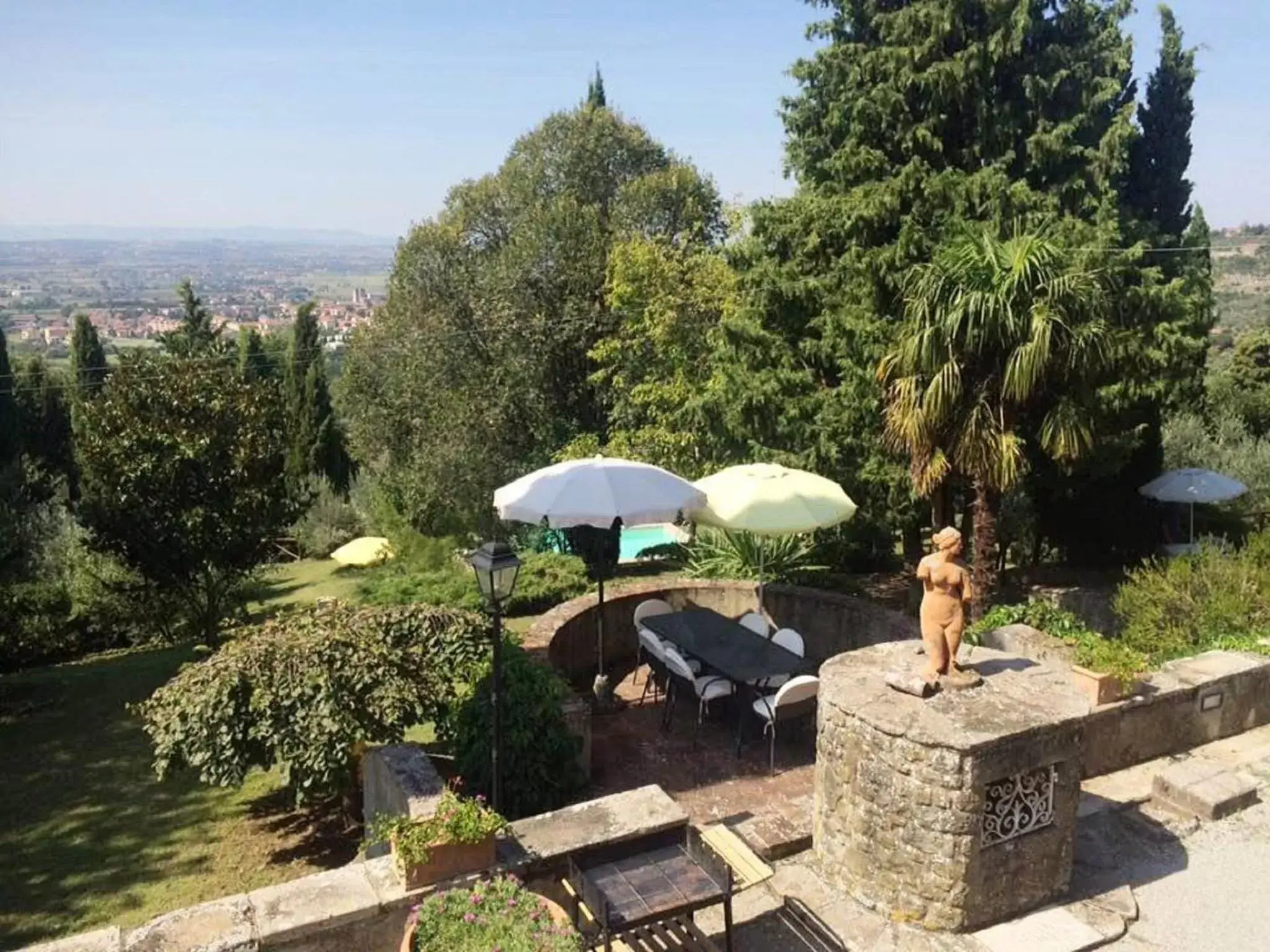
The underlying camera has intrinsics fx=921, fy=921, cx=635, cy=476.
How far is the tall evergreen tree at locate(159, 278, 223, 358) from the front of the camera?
37.2m

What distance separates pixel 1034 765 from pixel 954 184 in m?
8.76

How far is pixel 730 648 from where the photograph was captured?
8.27 metres

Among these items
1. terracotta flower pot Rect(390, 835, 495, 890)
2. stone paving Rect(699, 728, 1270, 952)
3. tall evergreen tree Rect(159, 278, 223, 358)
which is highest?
tall evergreen tree Rect(159, 278, 223, 358)

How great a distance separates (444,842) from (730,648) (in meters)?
4.26

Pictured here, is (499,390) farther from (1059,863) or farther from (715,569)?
(1059,863)

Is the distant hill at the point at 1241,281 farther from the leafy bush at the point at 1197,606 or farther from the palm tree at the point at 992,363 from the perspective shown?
the palm tree at the point at 992,363

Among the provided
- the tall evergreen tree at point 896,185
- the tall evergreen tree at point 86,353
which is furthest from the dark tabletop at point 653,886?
the tall evergreen tree at point 86,353

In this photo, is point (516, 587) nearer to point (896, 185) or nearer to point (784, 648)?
→ point (784, 648)

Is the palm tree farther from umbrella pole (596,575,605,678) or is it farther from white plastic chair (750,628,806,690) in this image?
umbrella pole (596,575,605,678)

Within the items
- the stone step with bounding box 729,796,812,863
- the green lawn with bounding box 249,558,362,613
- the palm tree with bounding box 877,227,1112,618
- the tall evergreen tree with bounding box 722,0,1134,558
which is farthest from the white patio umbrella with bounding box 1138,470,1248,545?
the green lawn with bounding box 249,558,362,613

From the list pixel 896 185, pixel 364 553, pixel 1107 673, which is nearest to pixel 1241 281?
pixel 896 185

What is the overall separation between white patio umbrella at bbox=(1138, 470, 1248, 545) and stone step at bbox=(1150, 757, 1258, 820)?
8.36 m

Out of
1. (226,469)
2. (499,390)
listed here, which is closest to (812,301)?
(226,469)

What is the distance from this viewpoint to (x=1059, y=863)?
5.67m
